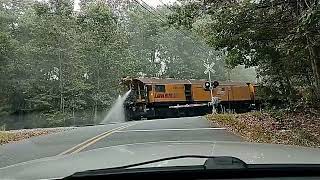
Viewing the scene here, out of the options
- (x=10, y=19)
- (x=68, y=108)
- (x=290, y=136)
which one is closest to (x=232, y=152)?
(x=290, y=136)

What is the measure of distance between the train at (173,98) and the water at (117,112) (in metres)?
0.62

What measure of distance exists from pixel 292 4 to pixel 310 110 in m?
→ 6.46

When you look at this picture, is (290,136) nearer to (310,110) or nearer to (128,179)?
(310,110)

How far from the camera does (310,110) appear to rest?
68.6 ft

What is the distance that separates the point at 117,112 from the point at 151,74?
44.9ft

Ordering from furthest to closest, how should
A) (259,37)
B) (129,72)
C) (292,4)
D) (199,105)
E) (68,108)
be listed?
(129,72) → (68,108) → (199,105) → (259,37) → (292,4)

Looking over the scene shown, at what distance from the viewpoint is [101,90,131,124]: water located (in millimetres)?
37388

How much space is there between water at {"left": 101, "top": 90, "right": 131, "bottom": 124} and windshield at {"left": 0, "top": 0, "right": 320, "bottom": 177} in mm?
144

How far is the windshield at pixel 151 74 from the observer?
50.7 ft

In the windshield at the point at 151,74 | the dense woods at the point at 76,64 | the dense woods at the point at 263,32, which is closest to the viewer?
the dense woods at the point at 263,32

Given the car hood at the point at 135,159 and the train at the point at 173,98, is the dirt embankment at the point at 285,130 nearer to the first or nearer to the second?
the car hood at the point at 135,159

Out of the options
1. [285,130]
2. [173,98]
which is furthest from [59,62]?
[285,130]

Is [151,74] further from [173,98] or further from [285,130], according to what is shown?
[285,130]

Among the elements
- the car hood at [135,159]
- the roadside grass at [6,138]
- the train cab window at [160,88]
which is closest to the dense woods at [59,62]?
the train cab window at [160,88]
